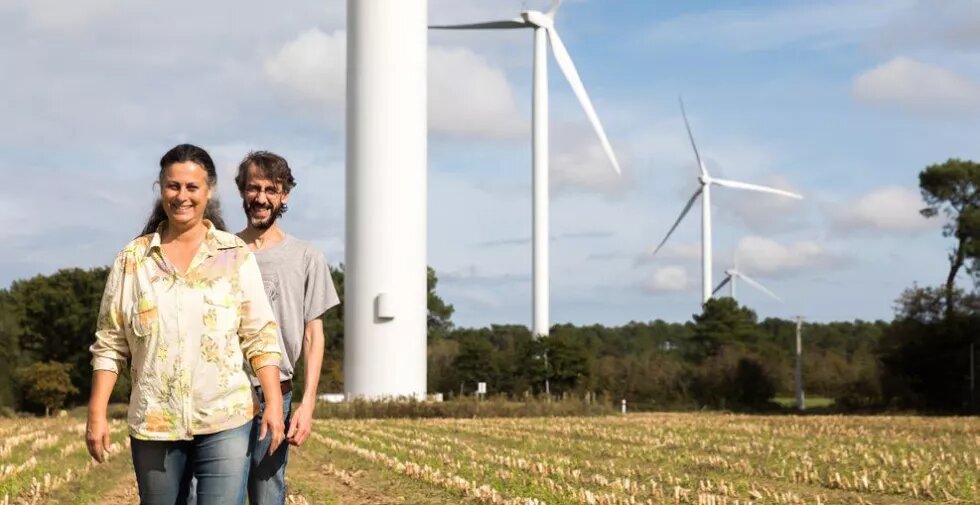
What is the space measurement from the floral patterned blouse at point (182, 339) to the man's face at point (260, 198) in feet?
4.29

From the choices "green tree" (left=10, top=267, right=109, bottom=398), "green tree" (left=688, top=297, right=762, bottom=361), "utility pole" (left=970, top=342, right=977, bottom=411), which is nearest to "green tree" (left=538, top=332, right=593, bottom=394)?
"utility pole" (left=970, top=342, right=977, bottom=411)

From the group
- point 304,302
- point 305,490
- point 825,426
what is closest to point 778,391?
point 825,426

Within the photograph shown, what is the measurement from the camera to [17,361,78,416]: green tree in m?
72.1

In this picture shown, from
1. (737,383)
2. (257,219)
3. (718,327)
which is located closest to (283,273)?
(257,219)

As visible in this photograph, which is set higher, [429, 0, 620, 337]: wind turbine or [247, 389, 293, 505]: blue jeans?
[429, 0, 620, 337]: wind turbine

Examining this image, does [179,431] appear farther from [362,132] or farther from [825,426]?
[362,132]

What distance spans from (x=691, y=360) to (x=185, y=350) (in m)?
81.7

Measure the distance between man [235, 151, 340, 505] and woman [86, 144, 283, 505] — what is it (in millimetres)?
1136

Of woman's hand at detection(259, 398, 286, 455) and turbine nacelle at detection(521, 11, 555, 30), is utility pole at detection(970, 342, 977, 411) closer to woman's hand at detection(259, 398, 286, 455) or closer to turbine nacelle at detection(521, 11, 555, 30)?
turbine nacelle at detection(521, 11, 555, 30)

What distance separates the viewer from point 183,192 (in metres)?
5.84

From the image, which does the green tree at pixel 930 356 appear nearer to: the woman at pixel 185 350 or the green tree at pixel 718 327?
the green tree at pixel 718 327

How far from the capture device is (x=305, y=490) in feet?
50.8

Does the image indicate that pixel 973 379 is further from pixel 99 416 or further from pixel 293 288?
pixel 99 416

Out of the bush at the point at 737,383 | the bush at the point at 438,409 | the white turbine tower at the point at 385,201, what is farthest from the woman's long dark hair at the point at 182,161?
the bush at the point at 737,383
